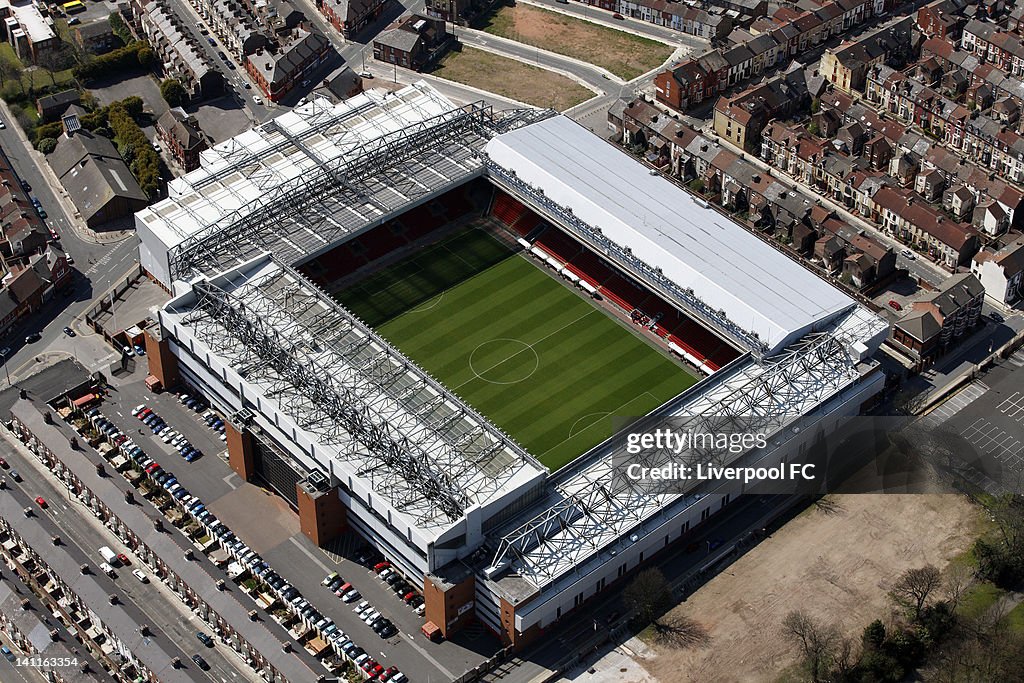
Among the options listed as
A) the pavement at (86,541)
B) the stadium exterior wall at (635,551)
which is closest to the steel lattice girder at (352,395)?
the stadium exterior wall at (635,551)

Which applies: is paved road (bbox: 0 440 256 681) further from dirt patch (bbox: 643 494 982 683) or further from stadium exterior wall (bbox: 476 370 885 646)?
dirt patch (bbox: 643 494 982 683)

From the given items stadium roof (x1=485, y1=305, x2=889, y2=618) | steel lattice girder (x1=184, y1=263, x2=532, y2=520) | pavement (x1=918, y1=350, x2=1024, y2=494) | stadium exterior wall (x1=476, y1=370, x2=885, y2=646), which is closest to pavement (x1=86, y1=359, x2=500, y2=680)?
stadium exterior wall (x1=476, y1=370, x2=885, y2=646)

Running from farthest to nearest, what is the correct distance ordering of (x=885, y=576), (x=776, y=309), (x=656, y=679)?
1. (x=776, y=309)
2. (x=885, y=576)
3. (x=656, y=679)

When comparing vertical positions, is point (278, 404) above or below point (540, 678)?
above

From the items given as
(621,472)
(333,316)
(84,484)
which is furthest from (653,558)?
(84,484)

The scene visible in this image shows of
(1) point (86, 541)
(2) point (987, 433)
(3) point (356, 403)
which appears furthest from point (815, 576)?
(1) point (86, 541)

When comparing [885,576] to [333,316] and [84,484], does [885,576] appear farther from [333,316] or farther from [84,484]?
[84,484]
